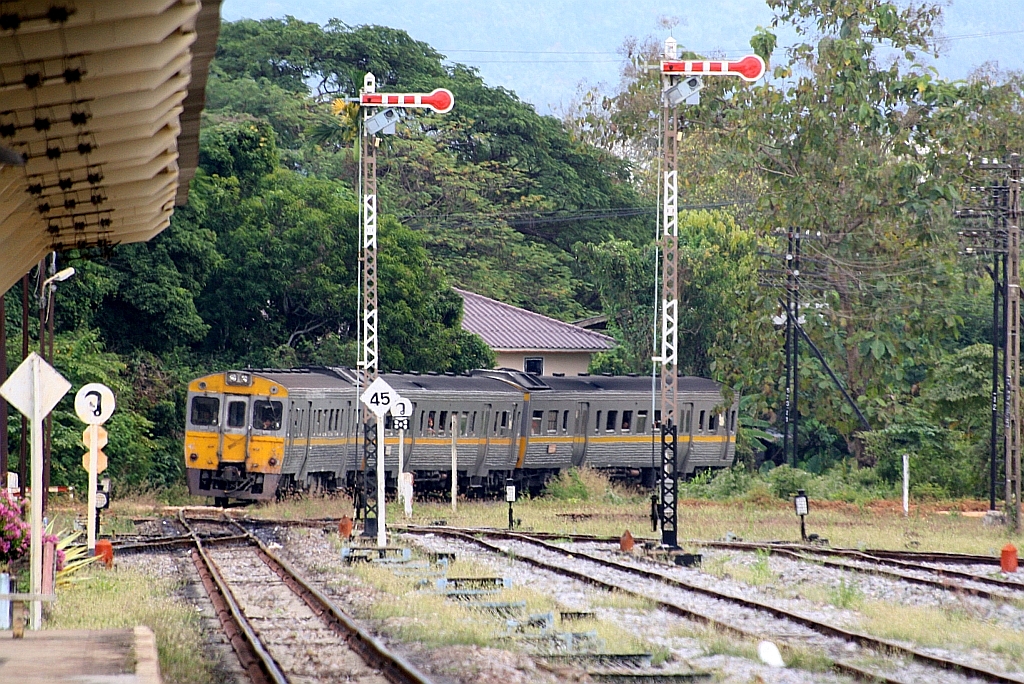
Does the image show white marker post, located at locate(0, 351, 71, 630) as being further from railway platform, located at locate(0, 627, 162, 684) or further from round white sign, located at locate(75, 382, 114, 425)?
round white sign, located at locate(75, 382, 114, 425)

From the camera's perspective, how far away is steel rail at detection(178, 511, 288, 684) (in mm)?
10852

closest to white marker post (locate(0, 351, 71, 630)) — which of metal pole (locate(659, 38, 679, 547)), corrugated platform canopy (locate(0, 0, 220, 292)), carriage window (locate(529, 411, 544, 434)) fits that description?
corrugated platform canopy (locate(0, 0, 220, 292))

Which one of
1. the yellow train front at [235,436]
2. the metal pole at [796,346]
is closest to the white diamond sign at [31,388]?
the yellow train front at [235,436]

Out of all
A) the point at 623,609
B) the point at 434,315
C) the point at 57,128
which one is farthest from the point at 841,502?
the point at 57,128

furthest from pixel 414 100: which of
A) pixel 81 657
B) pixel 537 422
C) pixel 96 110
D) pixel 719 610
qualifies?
pixel 96 110

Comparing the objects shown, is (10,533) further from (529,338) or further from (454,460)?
(529,338)

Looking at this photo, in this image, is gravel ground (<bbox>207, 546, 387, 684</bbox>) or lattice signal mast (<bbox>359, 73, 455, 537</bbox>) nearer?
gravel ground (<bbox>207, 546, 387, 684</bbox>)

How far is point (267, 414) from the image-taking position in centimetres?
2783

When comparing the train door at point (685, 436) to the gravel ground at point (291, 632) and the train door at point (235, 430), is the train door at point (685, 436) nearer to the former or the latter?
the train door at point (235, 430)

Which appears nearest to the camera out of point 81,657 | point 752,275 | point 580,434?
point 81,657

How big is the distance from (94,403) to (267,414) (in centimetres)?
1026

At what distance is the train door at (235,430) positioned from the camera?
28000 millimetres

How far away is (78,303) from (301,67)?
20.8 m

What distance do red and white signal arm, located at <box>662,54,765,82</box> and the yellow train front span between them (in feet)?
37.2
